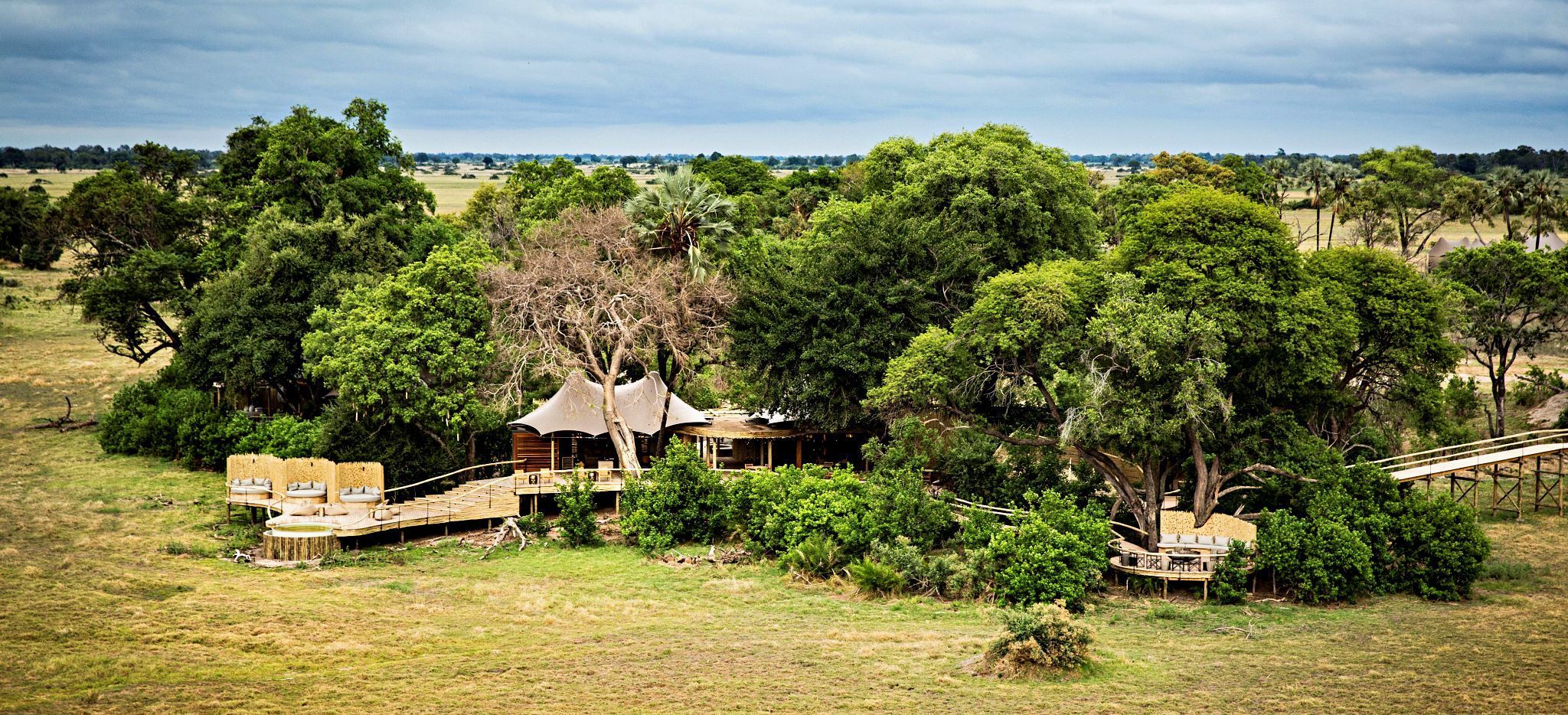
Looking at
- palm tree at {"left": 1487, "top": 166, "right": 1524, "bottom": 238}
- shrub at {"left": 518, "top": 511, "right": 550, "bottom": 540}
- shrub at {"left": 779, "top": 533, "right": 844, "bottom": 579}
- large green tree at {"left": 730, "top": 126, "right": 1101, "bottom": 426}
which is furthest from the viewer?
palm tree at {"left": 1487, "top": 166, "right": 1524, "bottom": 238}

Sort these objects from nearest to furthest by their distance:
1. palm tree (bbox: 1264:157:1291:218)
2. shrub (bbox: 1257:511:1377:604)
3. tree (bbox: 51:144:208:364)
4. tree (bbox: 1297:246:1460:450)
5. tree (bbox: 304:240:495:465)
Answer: shrub (bbox: 1257:511:1377:604) → tree (bbox: 1297:246:1460:450) → tree (bbox: 304:240:495:465) → tree (bbox: 51:144:208:364) → palm tree (bbox: 1264:157:1291:218)

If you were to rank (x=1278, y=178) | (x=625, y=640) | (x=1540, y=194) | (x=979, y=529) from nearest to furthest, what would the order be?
(x=625, y=640)
(x=979, y=529)
(x=1540, y=194)
(x=1278, y=178)

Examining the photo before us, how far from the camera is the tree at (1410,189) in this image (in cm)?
7556

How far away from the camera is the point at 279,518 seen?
36.6 m

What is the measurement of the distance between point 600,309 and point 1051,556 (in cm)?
1712

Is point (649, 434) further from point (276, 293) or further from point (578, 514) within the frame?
point (276, 293)

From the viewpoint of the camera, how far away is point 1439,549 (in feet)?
105

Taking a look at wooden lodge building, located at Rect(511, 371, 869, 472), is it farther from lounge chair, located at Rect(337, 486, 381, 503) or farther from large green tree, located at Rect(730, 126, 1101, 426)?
lounge chair, located at Rect(337, 486, 381, 503)

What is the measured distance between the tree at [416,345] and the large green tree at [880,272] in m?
8.91

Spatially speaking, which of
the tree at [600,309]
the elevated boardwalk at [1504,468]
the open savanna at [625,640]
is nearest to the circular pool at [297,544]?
the open savanna at [625,640]

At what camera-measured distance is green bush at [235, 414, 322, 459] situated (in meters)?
42.9

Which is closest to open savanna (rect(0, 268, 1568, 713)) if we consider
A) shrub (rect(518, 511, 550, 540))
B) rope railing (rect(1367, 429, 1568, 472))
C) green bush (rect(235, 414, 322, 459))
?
shrub (rect(518, 511, 550, 540))

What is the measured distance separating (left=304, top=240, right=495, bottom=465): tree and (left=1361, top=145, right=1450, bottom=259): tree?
5853 cm

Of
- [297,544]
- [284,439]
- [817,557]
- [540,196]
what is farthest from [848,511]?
[540,196]
